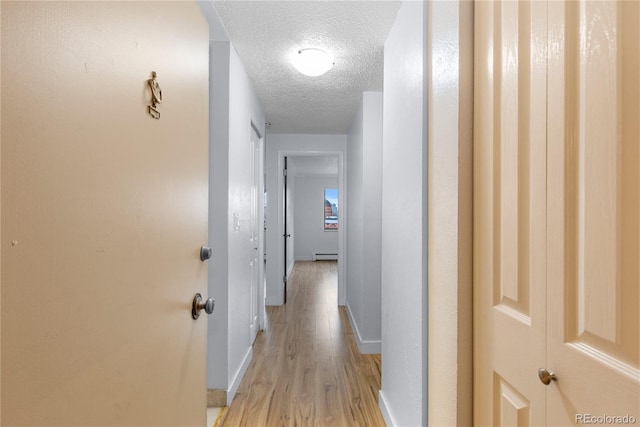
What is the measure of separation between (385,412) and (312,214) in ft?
25.4

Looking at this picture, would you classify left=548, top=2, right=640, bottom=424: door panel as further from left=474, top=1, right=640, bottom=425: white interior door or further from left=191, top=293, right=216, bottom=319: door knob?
left=191, top=293, right=216, bottom=319: door knob

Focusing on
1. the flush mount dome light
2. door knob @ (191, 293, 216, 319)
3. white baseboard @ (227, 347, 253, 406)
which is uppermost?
the flush mount dome light

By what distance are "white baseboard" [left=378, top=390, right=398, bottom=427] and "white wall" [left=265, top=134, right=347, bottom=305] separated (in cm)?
256

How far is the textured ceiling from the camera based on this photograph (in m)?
1.88

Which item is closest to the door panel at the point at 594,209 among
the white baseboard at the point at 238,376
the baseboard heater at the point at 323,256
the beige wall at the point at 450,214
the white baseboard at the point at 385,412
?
the beige wall at the point at 450,214

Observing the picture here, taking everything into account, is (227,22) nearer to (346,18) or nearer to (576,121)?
(346,18)

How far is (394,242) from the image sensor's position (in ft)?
6.19

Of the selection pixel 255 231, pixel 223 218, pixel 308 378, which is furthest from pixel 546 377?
pixel 255 231

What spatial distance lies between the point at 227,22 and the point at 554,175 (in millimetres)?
2003

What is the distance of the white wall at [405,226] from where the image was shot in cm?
143

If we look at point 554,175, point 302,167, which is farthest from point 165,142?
point 302,167

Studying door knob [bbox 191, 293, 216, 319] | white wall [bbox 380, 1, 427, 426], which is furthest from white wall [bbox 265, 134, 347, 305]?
door knob [bbox 191, 293, 216, 319]

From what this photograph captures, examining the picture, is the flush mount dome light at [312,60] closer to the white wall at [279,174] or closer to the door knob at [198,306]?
the door knob at [198,306]

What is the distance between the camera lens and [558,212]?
72 cm
